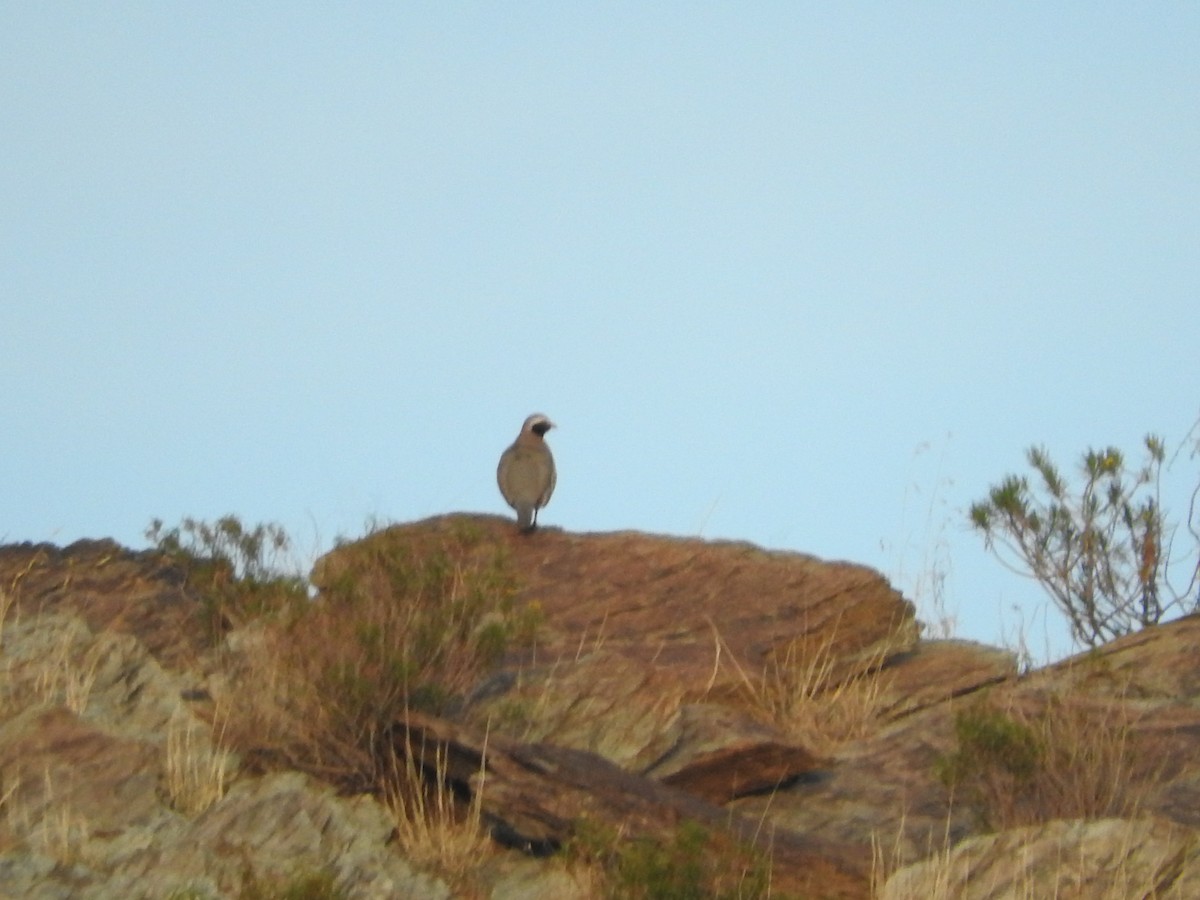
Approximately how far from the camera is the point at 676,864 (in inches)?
332

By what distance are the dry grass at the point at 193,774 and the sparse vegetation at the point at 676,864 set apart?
2.00 m

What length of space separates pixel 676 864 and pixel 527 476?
8416 mm

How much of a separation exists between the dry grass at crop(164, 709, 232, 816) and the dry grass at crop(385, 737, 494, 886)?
85 cm

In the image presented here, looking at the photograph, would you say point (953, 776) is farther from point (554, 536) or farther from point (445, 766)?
point (554, 536)

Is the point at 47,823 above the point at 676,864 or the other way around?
above

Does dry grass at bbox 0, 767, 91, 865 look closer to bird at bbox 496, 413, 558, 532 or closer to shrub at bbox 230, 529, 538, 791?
shrub at bbox 230, 529, 538, 791

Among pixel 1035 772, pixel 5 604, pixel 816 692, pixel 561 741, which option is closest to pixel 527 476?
pixel 816 692

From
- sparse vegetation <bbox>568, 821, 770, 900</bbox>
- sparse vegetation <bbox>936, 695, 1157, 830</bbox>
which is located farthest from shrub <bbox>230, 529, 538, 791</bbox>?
sparse vegetation <bbox>936, 695, 1157, 830</bbox>

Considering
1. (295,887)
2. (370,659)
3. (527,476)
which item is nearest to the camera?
(295,887)

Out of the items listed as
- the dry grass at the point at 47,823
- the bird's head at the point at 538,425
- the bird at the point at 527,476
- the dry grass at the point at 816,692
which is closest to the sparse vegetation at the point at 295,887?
the dry grass at the point at 47,823

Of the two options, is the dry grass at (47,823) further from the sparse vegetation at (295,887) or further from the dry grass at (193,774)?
the sparse vegetation at (295,887)

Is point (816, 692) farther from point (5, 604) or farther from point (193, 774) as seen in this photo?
point (5, 604)

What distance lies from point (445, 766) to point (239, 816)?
1.07 meters

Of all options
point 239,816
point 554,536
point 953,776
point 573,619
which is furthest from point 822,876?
point 554,536
